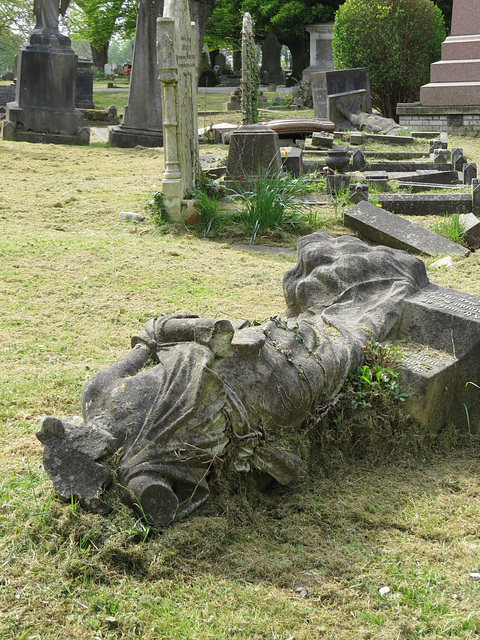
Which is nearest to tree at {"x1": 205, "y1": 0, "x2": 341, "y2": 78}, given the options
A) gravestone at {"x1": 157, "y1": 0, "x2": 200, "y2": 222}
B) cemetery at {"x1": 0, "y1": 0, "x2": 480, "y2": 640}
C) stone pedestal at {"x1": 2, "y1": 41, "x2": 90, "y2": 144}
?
stone pedestal at {"x1": 2, "y1": 41, "x2": 90, "y2": 144}

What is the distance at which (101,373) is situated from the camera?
2539 mm

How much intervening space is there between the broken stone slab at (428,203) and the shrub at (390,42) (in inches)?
468

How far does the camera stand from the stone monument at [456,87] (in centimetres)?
1561

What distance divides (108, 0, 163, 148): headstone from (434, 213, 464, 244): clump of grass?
324 inches

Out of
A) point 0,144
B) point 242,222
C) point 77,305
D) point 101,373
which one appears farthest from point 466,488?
point 0,144

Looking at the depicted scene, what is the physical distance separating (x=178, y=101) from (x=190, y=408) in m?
5.79

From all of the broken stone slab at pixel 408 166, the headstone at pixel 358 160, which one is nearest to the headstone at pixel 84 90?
the broken stone slab at pixel 408 166

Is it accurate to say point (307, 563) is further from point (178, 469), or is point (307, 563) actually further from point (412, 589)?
point (178, 469)

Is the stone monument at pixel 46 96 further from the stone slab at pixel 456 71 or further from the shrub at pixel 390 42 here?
the stone slab at pixel 456 71

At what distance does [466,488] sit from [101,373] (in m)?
1.53

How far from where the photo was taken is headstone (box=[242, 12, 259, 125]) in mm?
11758

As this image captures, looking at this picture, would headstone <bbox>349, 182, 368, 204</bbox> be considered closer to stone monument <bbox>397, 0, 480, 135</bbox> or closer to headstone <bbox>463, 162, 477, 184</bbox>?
headstone <bbox>463, 162, 477, 184</bbox>

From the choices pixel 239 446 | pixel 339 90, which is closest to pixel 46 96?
pixel 339 90

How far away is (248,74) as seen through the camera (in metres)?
12.1
